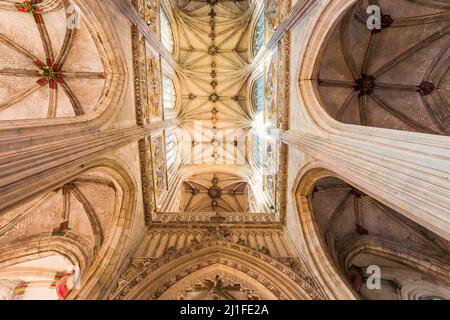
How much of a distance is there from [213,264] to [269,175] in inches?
218

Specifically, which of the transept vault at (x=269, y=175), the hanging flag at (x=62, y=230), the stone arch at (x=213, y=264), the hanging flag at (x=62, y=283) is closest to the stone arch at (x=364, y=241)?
the transept vault at (x=269, y=175)

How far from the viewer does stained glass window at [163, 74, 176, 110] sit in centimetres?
1246

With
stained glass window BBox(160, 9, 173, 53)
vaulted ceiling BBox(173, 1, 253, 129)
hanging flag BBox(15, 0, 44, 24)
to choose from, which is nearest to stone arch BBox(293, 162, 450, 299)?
vaulted ceiling BBox(173, 1, 253, 129)

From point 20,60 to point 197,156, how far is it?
1164 centimetres

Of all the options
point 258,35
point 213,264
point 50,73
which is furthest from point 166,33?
point 213,264

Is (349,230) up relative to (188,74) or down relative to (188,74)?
down

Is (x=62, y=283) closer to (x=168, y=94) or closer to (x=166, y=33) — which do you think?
(x=168, y=94)

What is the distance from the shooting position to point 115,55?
5.84 metres

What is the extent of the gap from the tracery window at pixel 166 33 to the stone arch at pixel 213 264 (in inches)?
480

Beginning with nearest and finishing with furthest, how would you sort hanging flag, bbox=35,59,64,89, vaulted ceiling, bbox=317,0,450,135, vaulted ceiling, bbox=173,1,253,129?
vaulted ceiling, bbox=317,0,450,135 → hanging flag, bbox=35,59,64,89 → vaulted ceiling, bbox=173,1,253,129

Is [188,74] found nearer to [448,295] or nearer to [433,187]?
[433,187]

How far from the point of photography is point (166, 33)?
1306 centimetres

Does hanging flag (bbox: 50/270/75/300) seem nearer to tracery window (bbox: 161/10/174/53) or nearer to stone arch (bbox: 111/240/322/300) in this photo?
stone arch (bbox: 111/240/322/300)
